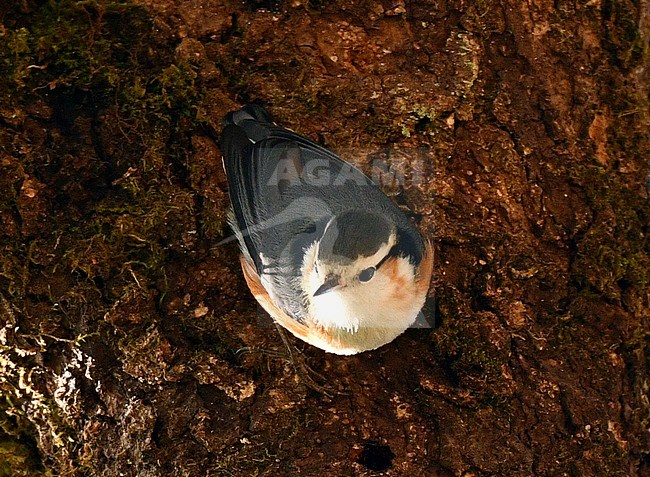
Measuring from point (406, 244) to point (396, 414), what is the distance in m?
0.60

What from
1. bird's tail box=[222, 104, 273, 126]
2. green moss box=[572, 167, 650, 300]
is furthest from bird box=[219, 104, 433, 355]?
green moss box=[572, 167, 650, 300]

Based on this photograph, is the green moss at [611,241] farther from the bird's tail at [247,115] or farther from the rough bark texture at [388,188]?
the bird's tail at [247,115]

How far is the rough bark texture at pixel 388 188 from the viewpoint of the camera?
2.42 meters

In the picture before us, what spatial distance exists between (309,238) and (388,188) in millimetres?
389

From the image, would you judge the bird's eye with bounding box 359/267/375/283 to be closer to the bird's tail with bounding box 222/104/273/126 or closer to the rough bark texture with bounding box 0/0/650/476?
the rough bark texture with bounding box 0/0/650/476

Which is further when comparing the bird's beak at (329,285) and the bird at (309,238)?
the bird at (309,238)

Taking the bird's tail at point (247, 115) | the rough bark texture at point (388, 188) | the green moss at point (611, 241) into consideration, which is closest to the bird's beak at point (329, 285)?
the rough bark texture at point (388, 188)

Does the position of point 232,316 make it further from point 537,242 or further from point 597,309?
point 597,309

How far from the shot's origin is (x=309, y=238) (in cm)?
261

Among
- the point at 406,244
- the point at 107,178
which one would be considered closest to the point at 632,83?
the point at 406,244

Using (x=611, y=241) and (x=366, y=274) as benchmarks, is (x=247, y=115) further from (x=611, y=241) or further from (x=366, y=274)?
(x=611, y=241)

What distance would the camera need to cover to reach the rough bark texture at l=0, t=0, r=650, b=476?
2.42 metres

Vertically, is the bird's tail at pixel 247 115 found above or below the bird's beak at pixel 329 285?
above

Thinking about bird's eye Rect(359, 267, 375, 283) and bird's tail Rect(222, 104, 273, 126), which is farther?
bird's tail Rect(222, 104, 273, 126)
